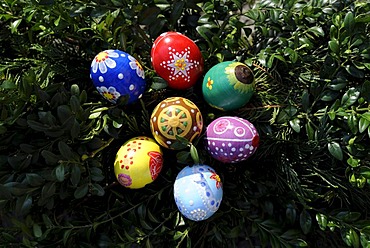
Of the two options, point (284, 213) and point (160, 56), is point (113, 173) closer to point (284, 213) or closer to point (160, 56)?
point (160, 56)

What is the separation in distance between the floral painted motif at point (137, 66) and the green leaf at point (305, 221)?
1.77 ft

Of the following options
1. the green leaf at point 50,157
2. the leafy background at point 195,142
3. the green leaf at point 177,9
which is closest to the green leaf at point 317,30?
the leafy background at point 195,142

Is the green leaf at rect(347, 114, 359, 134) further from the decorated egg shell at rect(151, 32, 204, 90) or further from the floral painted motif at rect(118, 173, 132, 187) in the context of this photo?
the floral painted motif at rect(118, 173, 132, 187)

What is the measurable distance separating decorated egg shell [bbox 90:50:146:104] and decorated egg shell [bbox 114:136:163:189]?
0.12m

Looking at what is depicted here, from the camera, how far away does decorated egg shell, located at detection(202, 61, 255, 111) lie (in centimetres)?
115

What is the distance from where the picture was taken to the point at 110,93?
1.16 metres

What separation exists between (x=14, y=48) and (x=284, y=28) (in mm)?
745

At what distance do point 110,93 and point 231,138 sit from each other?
1.04 feet

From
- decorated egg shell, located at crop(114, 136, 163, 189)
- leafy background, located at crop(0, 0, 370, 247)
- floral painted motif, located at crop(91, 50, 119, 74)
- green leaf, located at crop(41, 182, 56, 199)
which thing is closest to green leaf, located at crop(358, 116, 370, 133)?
leafy background, located at crop(0, 0, 370, 247)

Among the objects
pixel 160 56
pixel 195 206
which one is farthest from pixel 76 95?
pixel 195 206

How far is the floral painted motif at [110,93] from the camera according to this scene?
3.77ft

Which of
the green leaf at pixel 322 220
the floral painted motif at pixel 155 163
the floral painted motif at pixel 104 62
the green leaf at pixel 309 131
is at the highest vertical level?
the floral painted motif at pixel 104 62

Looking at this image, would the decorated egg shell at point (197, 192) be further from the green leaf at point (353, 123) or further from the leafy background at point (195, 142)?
the green leaf at point (353, 123)

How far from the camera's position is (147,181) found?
1.18m
